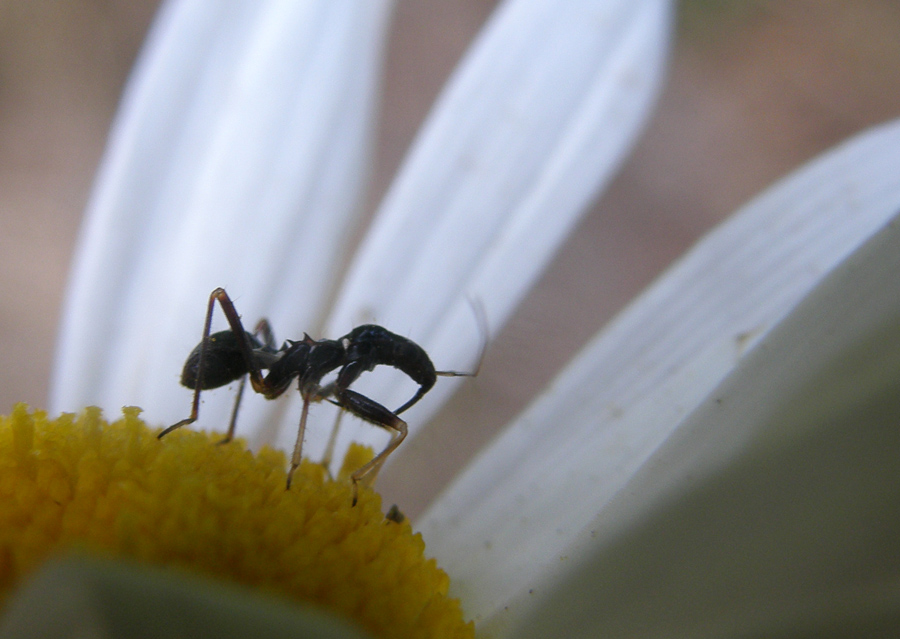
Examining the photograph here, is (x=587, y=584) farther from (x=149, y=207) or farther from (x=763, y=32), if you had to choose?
(x=763, y=32)

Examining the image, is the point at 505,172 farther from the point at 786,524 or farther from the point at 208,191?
the point at 786,524

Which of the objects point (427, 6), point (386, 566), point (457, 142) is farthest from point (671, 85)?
point (386, 566)

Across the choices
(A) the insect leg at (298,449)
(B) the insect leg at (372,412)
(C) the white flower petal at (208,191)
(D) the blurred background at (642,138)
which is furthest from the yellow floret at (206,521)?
(D) the blurred background at (642,138)

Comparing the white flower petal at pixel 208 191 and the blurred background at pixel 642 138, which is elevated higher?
the blurred background at pixel 642 138

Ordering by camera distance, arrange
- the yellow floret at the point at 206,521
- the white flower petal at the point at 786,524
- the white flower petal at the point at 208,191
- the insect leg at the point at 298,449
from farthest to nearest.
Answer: the white flower petal at the point at 208,191 → the insect leg at the point at 298,449 → the yellow floret at the point at 206,521 → the white flower petal at the point at 786,524

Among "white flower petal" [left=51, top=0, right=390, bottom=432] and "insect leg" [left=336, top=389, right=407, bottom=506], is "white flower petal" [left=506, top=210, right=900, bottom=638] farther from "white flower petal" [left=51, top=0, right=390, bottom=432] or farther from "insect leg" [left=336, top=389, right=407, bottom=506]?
"white flower petal" [left=51, top=0, right=390, bottom=432]

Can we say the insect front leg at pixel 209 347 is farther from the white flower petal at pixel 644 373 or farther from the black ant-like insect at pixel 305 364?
the white flower petal at pixel 644 373

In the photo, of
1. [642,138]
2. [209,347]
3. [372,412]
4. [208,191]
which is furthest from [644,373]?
[642,138]
